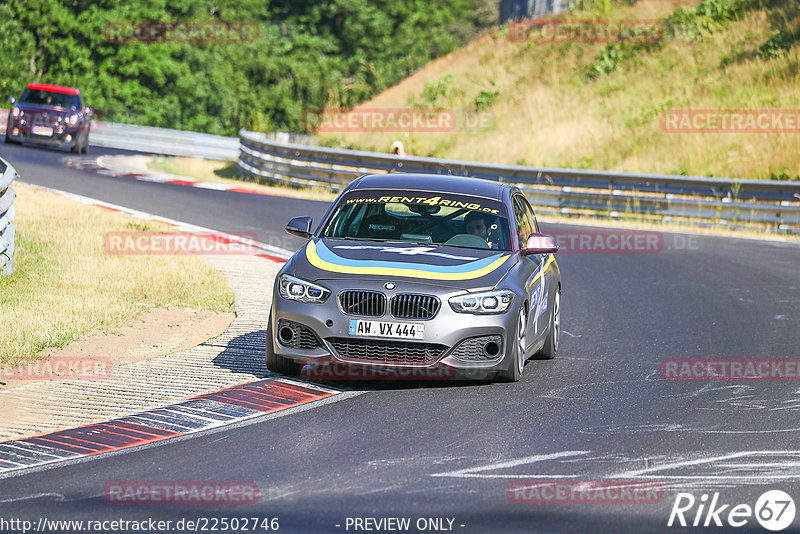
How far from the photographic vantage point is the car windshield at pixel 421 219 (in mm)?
9367

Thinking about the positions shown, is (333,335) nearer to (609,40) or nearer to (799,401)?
(799,401)

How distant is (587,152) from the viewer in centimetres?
3098

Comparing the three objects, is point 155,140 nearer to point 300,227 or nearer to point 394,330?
point 300,227

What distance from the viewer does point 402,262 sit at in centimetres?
856

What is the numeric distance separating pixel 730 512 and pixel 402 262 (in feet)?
11.4

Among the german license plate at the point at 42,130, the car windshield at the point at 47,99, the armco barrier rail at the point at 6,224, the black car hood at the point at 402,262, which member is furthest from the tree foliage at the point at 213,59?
the black car hood at the point at 402,262

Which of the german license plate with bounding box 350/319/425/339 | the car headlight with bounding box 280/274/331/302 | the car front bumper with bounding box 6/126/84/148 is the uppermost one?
the car headlight with bounding box 280/274/331/302

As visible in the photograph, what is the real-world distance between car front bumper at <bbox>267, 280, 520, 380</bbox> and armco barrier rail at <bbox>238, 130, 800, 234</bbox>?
1542cm

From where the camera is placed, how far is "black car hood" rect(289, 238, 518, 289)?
8.38 meters

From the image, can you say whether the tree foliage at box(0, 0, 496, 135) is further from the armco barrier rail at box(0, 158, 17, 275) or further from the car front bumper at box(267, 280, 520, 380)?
the car front bumper at box(267, 280, 520, 380)

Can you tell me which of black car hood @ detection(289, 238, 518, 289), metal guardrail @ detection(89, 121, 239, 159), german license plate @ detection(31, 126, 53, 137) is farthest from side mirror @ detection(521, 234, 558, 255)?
metal guardrail @ detection(89, 121, 239, 159)

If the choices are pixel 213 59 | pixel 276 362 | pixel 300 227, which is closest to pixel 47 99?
pixel 300 227

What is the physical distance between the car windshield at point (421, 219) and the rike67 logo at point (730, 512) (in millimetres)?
3790

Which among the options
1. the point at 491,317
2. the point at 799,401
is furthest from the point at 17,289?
the point at 799,401
